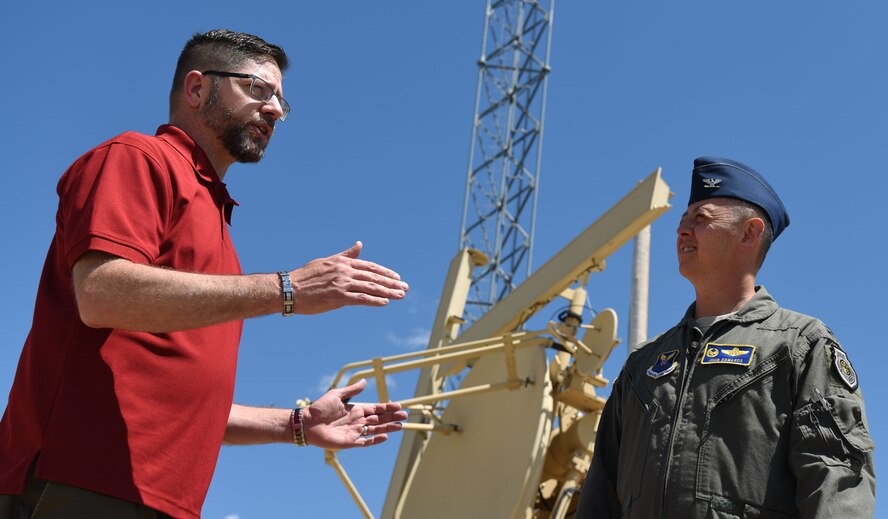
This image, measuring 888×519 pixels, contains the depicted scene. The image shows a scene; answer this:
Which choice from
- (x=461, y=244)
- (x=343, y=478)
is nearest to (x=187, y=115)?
(x=343, y=478)

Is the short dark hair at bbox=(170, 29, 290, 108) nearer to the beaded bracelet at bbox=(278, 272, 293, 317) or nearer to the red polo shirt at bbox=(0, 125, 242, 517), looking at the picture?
the red polo shirt at bbox=(0, 125, 242, 517)

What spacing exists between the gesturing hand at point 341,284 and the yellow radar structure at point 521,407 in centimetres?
554

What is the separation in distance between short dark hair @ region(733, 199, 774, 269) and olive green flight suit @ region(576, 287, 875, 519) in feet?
0.48

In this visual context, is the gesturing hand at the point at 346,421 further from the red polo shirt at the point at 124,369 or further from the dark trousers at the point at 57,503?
the dark trousers at the point at 57,503

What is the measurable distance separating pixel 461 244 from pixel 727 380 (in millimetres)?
14942

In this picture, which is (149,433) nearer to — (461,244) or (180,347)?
(180,347)

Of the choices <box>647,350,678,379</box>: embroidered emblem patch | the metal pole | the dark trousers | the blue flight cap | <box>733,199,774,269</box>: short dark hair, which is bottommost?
the dark trousers

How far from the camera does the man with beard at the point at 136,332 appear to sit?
8.26 feet

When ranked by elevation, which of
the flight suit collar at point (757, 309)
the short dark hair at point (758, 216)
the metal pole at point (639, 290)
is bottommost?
the flight suit collar at point (757, 309)

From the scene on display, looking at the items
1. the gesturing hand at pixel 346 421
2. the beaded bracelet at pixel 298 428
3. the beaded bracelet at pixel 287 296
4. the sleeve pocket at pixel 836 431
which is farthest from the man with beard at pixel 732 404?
the beaded bracelet at pixel 287 296

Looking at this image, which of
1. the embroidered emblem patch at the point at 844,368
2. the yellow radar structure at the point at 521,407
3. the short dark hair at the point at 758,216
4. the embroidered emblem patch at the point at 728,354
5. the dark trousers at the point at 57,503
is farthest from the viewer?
the yellow radar structure at the point at 521,407

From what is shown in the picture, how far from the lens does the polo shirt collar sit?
3053mm

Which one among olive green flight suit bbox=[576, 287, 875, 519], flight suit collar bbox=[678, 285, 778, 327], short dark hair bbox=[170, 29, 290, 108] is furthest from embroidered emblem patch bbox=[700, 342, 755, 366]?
short dark hair bbox=[170, 29, 290, 108]

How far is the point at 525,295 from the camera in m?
9.48
